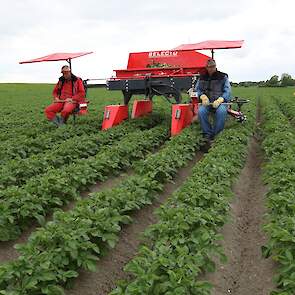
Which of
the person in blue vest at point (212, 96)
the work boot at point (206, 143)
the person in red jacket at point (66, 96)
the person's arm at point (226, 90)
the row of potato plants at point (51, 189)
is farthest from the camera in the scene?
the person in red jacket at point (66, 96)

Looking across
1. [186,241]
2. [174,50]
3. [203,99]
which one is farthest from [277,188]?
[174,50]

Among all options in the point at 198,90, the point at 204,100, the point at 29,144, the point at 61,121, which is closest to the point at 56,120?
the point at 61,121

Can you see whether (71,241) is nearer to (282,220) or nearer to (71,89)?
(282,220)

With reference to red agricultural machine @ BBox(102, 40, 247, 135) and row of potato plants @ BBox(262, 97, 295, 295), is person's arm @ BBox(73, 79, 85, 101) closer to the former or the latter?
red agricultural machine @ BBox(102, 40, 247, 135)

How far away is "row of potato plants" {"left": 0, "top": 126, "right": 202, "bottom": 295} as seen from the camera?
3.38 meters

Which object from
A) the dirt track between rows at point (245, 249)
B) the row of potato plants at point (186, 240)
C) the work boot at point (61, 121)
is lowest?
the dirt track between rows at point (245, 249)

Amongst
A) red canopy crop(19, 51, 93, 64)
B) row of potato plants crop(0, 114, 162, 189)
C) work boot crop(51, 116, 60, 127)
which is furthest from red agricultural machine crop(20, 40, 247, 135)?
row of potato plants crop(0, 114, 162, 189)

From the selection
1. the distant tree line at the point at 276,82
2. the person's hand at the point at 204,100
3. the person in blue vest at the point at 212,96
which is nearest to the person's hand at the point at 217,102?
the person in blue vest at the point at 212,96

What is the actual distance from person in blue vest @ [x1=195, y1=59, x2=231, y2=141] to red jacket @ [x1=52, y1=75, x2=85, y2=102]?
117 inches

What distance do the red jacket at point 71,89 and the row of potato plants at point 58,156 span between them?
134 centimetres

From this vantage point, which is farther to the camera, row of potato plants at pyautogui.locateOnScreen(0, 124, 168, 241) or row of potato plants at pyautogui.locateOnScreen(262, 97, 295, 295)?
row of potato plants at pyautogui.locateOnScreen(0, 124, 168, 241)

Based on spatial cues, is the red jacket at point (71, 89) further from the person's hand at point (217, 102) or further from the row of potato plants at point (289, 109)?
the row of potato plants at point (289, 109)

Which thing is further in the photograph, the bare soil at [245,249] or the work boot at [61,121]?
the work boot at [61,121]

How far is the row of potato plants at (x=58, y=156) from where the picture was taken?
632 cm
